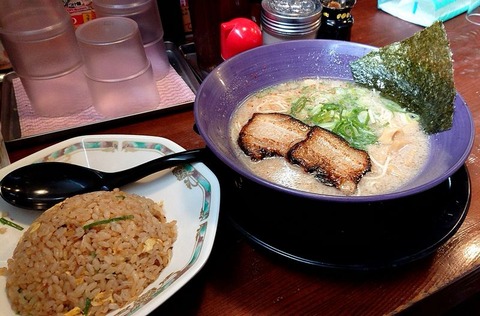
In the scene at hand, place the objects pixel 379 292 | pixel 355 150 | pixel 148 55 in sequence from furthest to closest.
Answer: pixel 148 55 < pixel 355 150 < pixel 379 292

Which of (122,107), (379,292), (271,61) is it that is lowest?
(379,292)

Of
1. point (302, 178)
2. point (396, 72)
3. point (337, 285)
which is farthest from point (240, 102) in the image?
point (337, 285)

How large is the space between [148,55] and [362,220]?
1.07 metres

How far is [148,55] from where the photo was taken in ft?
5.16

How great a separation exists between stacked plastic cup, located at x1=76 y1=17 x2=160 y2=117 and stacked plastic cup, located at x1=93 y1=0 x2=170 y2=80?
109mm

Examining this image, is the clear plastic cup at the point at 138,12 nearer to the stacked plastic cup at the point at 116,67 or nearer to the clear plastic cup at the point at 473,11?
the stacked plastic cup at the point at 116,67

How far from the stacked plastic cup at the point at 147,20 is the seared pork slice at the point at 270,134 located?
0.62m

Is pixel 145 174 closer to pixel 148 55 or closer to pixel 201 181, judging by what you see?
pixel 201 181

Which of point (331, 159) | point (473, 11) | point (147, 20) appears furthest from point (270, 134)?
point (473, 11)

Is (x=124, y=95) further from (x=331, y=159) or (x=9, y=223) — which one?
(x=331, y=159)

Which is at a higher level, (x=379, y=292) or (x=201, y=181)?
(x=201, y=181)

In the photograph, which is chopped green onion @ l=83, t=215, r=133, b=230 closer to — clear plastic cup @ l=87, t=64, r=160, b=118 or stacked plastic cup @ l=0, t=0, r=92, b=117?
clear plastic cup @ l=87, t=64, r=160, b=118

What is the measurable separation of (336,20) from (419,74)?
0.57 m

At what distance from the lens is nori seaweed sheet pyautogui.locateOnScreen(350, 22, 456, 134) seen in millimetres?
1082
